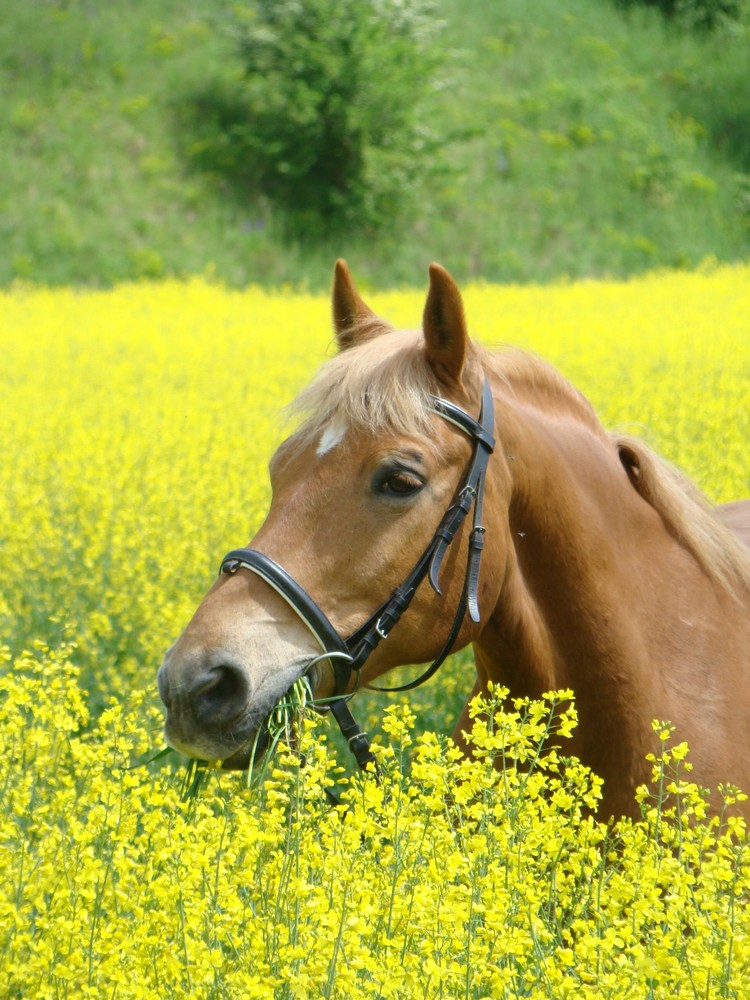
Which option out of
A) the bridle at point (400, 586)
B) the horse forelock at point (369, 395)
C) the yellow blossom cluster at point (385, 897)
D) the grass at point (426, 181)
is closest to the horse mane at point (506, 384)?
the horse forelock at point (369, 395)

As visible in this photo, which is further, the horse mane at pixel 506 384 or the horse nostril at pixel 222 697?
the horse mane at pixel 506 384

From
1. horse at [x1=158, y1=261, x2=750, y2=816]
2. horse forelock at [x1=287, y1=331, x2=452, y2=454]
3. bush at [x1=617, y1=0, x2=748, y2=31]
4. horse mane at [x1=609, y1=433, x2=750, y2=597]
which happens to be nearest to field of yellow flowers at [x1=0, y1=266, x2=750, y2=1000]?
horse at [x1=158, y1=261, x2=750, y2=816]

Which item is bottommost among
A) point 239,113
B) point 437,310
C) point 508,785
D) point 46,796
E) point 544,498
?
point 239,113

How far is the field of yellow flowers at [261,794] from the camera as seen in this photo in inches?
80.4

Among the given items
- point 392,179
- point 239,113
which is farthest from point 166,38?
point 392,179

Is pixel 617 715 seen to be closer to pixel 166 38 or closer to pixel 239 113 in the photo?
pixel 239 113

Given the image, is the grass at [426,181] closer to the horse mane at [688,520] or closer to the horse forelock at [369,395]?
the horse mane at [688,520]

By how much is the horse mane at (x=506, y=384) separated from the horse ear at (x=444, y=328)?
0.04 m

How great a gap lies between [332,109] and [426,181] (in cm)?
265

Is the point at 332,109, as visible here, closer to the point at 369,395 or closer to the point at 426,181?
the point at 426,181

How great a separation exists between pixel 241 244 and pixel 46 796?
761 inches

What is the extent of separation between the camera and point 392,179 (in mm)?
23000

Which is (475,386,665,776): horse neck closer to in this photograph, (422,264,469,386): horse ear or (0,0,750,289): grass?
(422,264,469,386): horse ear

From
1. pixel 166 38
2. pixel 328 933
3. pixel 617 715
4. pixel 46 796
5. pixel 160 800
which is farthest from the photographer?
pixel 166 38
